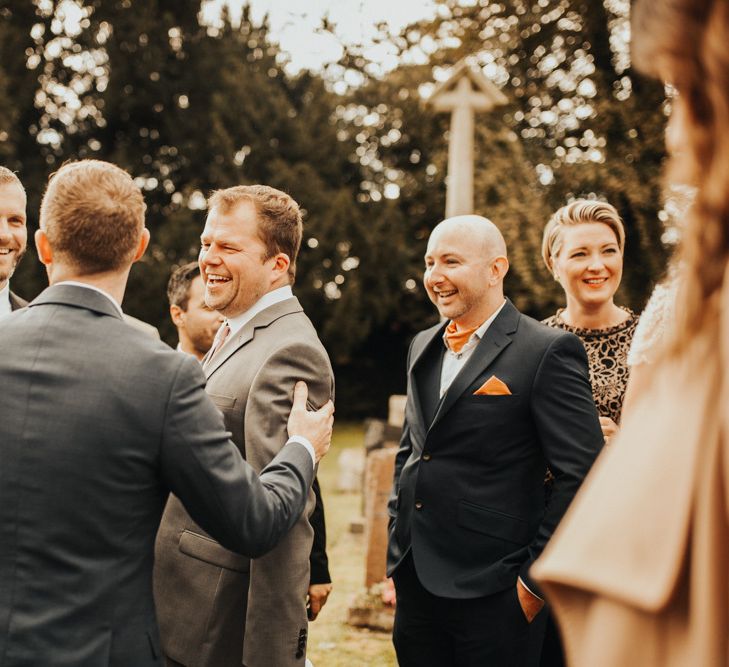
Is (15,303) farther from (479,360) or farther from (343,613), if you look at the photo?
(343,613)

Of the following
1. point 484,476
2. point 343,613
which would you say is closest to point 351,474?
point 343,613

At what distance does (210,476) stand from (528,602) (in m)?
1.60

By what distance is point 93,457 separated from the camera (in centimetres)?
193

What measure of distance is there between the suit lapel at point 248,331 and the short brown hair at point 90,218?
31.5 inches

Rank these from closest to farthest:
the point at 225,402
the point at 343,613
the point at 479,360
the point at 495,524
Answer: the point at 225,402, the point at 495,524, the point at 479,360, the point at 343,613

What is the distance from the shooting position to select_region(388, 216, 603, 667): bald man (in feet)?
10.2

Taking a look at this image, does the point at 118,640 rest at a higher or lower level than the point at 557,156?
lower

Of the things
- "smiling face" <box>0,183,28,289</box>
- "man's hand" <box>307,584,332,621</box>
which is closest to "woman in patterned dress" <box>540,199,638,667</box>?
"man's hand" <box>307,584,332,621</box>

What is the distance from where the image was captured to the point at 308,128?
69.8 ft

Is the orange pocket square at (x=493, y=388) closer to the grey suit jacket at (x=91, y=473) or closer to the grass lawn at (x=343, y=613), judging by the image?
the grey suit jacket at (x=91, y=473)

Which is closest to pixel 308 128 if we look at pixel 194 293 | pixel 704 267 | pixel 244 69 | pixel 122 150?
pixel 244 69

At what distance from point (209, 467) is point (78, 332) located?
1.57 ft

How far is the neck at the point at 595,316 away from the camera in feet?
12.5

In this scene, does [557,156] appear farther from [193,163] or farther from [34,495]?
[34,495]
